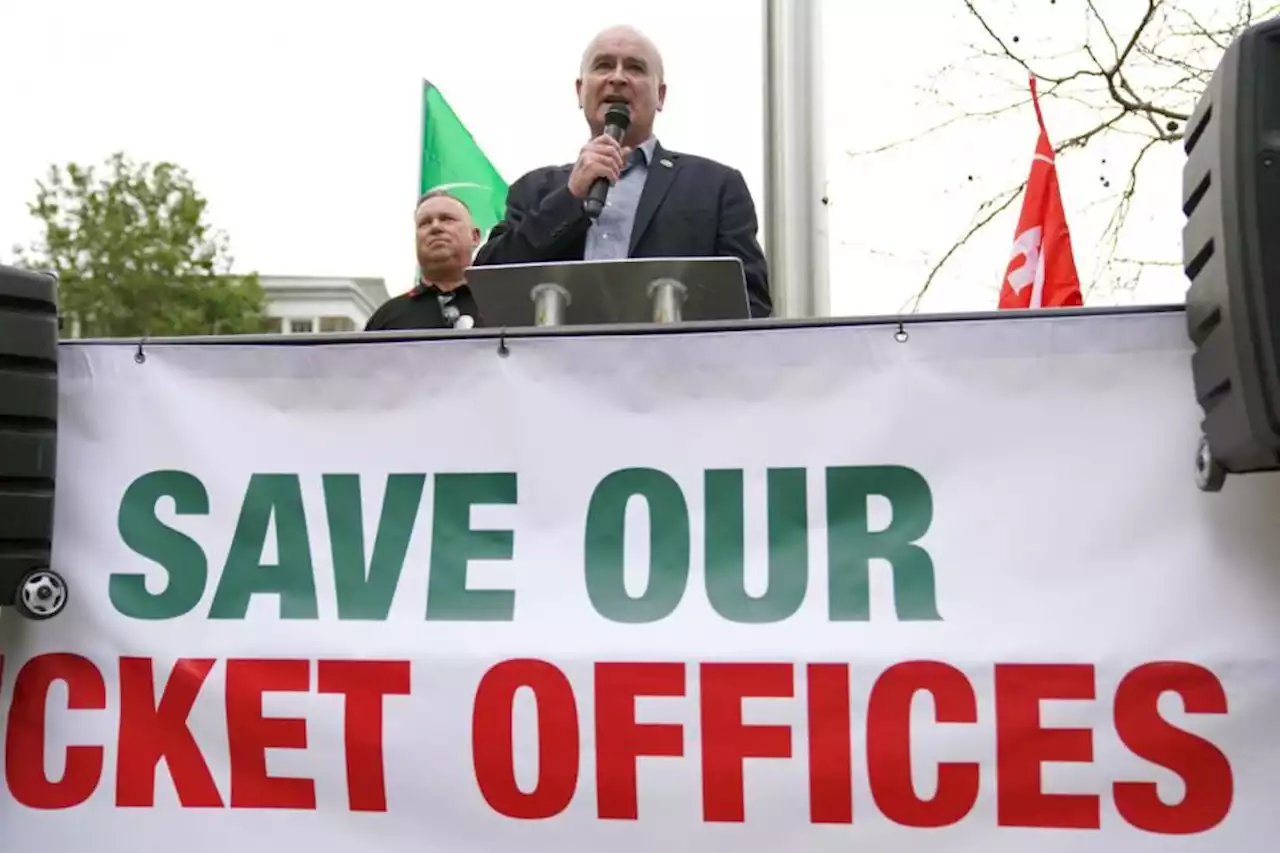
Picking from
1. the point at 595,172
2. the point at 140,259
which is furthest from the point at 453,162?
the point at 140,259

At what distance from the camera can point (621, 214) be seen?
308 cm

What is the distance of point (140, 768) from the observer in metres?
2.29

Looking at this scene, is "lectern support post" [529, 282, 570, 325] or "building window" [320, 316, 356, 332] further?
"building window" [320, 316, 356, 332]

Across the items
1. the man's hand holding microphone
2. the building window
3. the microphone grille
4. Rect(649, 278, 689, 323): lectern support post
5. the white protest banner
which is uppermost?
the building window

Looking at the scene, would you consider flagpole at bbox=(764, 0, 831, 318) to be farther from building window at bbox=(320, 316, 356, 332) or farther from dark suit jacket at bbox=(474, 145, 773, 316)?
building window at bbox=(320, 316, 356, 332)

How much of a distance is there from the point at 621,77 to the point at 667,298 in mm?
1051

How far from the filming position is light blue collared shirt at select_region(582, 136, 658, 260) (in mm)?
2992

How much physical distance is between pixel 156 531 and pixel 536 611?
0.71m

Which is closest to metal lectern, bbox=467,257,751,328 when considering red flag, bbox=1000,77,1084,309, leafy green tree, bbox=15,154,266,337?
red flag, bbox=1000,77,1084,309

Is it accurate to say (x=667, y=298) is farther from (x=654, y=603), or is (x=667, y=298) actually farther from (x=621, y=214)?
(x=621, y=214)

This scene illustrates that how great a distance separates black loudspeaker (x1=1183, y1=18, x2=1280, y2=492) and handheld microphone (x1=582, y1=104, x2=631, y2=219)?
3.64 ft

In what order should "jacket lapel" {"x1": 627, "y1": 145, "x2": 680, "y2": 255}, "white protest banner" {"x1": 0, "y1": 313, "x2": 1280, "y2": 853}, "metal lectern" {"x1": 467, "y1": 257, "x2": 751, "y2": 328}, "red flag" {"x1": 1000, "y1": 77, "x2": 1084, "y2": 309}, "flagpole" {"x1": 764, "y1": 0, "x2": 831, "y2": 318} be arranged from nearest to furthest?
"white protest banner" {"x1": 0, "y1": 313, "x2": 1280, "y2": 853}, "metal lectern" {"x1": 467, "y1": 257, "x2": 751, "y2": 328}, "jacket lapel" {"x1": 627, "y1": 145, "x2": 680, "y2": 255}, "flagpole" {"x1": 764, "y1": 0, "x2": 831, "y2": 318}, "red flag" {"x1": 1000, "y1": 77, "x2": 1084, "y2": 309}

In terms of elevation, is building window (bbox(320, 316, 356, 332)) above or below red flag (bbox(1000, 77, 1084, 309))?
above

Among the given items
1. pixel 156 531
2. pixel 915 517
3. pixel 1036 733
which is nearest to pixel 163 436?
pixel 156 531
